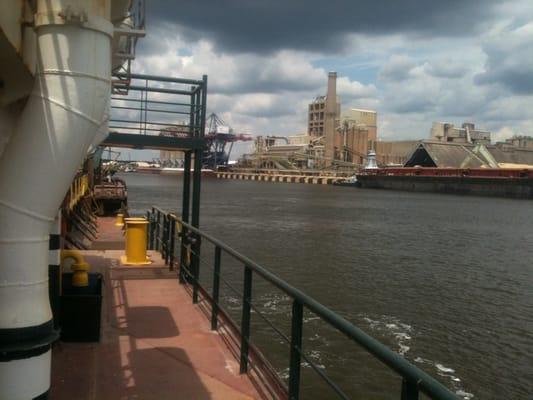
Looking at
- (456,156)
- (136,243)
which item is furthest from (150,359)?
(456,156)

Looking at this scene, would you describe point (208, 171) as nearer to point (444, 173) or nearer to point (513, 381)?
point (444, 173)

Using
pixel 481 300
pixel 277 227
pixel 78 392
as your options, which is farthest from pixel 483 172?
pixel 78 392

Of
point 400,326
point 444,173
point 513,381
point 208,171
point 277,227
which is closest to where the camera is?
point 513,381

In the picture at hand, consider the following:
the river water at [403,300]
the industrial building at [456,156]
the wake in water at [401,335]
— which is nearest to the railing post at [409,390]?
the river water at [403,300]

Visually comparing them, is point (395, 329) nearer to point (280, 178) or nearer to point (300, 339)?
point (300, 339)

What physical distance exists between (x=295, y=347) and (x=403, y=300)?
1276 centimetres

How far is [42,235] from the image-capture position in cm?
271

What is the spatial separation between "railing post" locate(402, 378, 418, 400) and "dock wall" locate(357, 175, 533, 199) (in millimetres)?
89621

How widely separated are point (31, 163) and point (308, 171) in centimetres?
16639

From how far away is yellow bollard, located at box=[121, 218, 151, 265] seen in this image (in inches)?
370

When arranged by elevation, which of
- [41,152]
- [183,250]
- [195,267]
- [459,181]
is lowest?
[195,267]

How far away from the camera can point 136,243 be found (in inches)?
376

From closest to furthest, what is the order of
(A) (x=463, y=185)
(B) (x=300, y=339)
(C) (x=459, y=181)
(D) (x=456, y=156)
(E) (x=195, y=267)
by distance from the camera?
1. (B) (x=300, y=339)
2. (E) (x=195, y=267)
3. (A) (x=463, y=185)
4. (C) (x=459, y=181)
5. (D) (x=456, y=156)

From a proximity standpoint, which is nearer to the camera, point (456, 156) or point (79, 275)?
point (79, 275)
